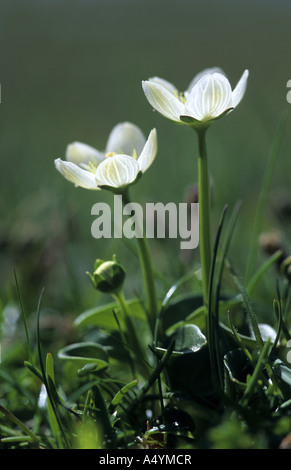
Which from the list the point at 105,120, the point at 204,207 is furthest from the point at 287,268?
the point at 105,120

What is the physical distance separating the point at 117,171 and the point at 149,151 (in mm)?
61

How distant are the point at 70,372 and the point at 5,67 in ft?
16.4

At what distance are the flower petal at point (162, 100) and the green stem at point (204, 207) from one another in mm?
50

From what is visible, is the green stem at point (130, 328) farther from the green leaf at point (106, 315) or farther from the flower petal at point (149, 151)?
the flower petal at point (149, 151)

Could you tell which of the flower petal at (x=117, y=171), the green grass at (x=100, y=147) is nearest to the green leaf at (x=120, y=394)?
the green grass at (x=100, y=147)

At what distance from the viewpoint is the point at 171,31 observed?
6102 millimetres

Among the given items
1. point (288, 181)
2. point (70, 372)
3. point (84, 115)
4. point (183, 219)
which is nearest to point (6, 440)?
point (70, 372)

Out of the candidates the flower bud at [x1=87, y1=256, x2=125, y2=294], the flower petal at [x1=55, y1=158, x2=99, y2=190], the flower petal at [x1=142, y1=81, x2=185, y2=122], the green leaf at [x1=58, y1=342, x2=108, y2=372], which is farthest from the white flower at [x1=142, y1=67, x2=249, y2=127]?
the green leaf at [x1=58, y1=342, x2=108, y2=372]

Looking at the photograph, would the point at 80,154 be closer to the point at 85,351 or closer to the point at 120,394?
the point at 85,351

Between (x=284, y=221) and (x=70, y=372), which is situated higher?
(x=284, y=221)

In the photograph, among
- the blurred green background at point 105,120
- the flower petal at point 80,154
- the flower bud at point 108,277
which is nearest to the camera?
the flower bud at point 108,277

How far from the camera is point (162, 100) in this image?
788 millimetres

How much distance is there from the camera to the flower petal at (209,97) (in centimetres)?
77
